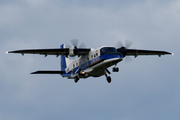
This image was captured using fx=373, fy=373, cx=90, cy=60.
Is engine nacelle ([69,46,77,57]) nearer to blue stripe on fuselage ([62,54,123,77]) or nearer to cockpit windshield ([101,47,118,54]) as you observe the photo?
blue stripe on fuselage ([62,54,123,77])

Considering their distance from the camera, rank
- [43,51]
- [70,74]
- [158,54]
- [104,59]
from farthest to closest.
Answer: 1. [158,54]
2. [70,74]
3. [43,51]
4. [104,59]

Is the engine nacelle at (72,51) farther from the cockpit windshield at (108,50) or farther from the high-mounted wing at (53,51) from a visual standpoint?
the cockpit windshield at (108,50)

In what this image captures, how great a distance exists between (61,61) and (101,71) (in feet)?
29.4

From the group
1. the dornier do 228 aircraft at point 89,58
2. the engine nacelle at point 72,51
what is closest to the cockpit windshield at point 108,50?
the dornier do 228 aircraft at point 89,58

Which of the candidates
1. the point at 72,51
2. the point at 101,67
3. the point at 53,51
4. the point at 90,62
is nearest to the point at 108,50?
the point at 101,67

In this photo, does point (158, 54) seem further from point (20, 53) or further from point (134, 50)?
point (20, 53)

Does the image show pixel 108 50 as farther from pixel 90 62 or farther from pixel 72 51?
pixel 72 51

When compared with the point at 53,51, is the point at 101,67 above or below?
below

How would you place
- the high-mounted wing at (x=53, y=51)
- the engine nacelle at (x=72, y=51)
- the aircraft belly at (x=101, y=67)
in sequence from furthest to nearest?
the engine nacelle at (x=72, y=51)
the high-mounted wing at (x=53, y=51)
the aircraft belly at (x=101, y=67)

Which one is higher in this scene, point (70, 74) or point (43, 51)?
point (43, 51)

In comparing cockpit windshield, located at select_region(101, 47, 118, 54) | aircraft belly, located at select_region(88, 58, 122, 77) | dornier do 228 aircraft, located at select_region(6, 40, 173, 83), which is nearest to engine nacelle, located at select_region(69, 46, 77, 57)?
dornier do 228 aircraft, located at select_region(6, 40, 173, 83)

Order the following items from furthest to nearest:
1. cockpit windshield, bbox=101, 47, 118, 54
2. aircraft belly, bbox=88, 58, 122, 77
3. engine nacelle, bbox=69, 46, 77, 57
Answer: engine nacelle, bbox=69, 46, 77, 57 → cockpit windshield, bbox=101, 47, 118, 54 → aircraft belly, bbox=88, 58, 122, 77

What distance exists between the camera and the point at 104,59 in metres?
34.1

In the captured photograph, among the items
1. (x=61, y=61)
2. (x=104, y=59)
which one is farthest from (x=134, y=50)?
(x=61, y=61)
